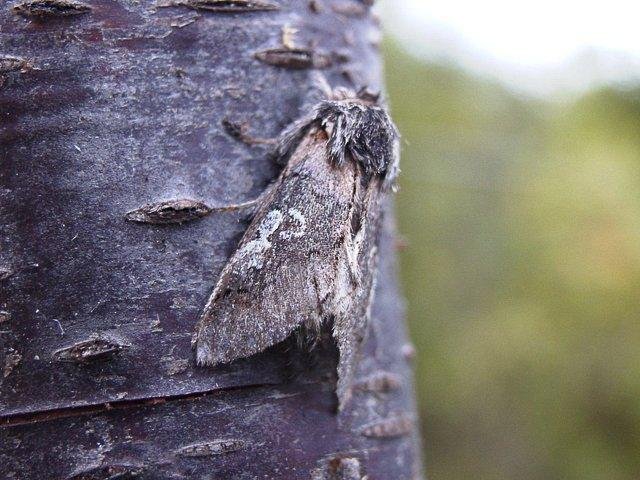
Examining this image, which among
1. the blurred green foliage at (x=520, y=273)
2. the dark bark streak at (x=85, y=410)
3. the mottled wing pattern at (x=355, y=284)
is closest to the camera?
the dark bark streak at (x=85, y=410)

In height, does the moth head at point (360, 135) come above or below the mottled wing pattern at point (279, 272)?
above

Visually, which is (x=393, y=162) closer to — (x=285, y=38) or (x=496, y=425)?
(x=285, y=38)

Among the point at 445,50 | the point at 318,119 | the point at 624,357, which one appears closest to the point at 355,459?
the point at 318,119

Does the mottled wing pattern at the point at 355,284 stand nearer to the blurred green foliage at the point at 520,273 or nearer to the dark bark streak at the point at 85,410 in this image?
the dark bark streak at the point at 85,410

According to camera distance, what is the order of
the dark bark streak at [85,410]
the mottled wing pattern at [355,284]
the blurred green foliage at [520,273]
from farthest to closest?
the blurred green foliage at [520,273] < the mottled wing pattern at [355,284] < the dark bark streak at [85,410]

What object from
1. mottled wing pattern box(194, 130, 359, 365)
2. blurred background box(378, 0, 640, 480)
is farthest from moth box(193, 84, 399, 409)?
blurred background box(378, 0, 640, 480)

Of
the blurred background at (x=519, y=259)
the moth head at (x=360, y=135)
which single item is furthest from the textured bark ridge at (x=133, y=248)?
the blurred background at (x=519, y=259)
